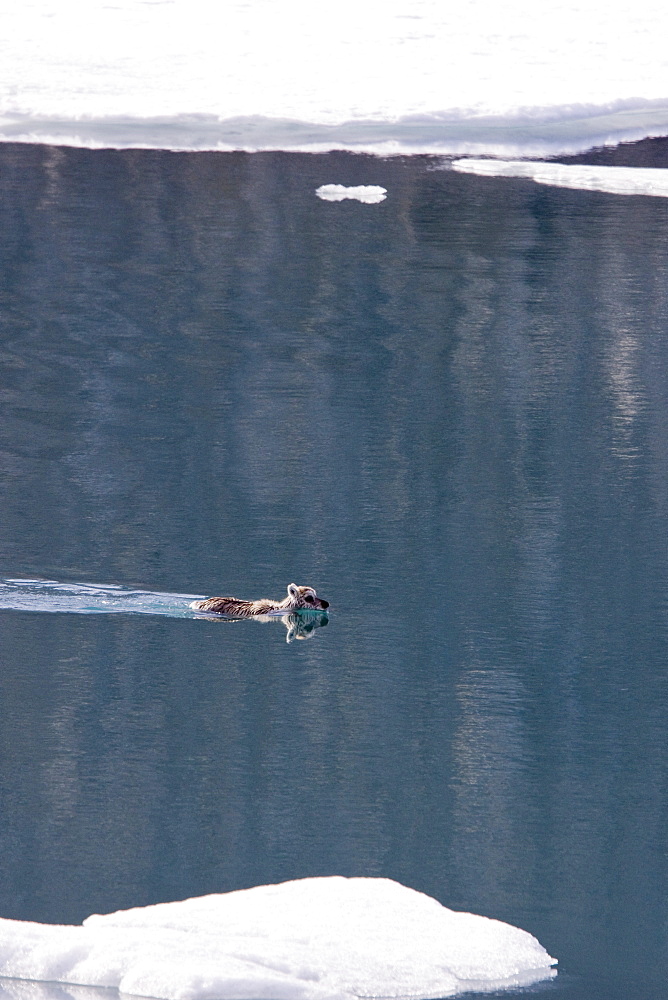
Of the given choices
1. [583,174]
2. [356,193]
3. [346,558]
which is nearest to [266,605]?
[346,558]

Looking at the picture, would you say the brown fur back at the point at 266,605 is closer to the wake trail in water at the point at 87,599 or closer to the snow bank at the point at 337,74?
the wake trail in water at the point at 87,599

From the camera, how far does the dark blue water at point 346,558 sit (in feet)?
14.8

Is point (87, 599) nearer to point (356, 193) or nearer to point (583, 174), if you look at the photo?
point (356, 193)

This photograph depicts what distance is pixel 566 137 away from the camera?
14.0 meters

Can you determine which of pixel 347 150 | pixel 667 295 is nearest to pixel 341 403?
pixel 667 295

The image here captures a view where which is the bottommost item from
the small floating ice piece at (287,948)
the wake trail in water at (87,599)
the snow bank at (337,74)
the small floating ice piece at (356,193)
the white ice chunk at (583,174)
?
the small floating ice piece at (287,948)

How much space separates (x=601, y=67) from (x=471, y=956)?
12647 mm

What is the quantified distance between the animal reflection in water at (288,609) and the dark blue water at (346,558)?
6cm

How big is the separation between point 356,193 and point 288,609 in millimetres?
7296

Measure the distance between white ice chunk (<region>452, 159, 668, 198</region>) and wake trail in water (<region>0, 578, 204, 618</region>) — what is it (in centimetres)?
753

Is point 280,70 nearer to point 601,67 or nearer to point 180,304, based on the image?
point 601,67

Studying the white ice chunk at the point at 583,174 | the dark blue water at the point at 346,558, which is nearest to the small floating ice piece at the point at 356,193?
the dark blue water at the point at 346,558

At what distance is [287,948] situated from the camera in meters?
3.64

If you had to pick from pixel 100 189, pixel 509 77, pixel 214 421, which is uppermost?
pixel 509 77
